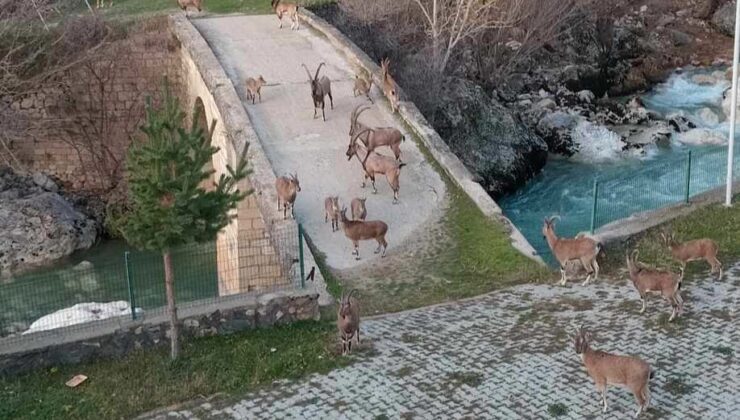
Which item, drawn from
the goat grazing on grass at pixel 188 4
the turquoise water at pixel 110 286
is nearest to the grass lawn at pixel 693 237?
the turquoise water at pixel 110 286

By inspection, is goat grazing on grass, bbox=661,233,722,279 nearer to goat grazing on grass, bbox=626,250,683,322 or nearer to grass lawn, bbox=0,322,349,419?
goat grazing on grass, bbox=626,250,683,322

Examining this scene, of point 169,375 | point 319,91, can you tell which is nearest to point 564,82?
point 319,91

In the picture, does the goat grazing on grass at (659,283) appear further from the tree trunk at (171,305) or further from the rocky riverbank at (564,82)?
the rocky riverbank at (564,82)

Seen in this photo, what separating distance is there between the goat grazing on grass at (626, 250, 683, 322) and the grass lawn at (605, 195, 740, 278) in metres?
1.82

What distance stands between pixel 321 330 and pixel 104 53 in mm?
15900

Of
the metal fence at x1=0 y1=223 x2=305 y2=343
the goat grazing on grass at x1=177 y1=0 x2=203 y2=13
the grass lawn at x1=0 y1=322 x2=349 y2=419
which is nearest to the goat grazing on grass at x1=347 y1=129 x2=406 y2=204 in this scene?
the metal fence at x1=0 y1=223 x2=305 y2=343

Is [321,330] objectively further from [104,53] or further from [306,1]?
[306,1]

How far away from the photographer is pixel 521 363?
38.9 feet

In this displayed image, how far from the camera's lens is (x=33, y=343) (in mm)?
12016

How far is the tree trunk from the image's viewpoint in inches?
463

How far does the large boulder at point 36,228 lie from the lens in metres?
22.9

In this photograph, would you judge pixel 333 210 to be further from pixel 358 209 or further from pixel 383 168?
pixel 383 168

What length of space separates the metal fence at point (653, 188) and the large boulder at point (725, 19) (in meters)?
19.1

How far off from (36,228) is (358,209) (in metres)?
10.8
